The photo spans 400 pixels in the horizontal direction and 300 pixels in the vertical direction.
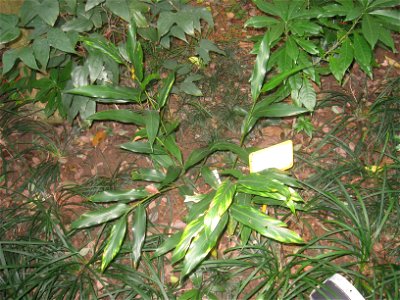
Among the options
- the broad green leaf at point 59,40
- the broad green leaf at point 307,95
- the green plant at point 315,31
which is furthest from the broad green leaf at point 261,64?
the broad green leaf at point 59,40

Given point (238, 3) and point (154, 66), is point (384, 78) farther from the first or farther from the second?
point (154, 66)

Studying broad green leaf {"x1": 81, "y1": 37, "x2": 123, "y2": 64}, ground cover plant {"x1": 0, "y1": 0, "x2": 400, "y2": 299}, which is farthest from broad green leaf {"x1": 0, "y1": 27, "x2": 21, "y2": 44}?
broad green leaf {"x1": 81, "y1": 37, "x2": 123, "y2": 64}

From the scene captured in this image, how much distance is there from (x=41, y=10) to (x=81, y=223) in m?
1.00

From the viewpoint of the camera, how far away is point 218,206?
1.47 meters

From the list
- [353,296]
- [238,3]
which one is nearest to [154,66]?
[238,3]

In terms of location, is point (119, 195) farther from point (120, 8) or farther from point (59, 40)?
point (120, 8)

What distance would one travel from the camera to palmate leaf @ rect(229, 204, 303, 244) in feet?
5.08

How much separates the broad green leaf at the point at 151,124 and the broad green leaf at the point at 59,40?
0.47m

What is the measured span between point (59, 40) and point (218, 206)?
1076 millimetres

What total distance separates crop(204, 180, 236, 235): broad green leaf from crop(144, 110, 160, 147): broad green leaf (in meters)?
0.41

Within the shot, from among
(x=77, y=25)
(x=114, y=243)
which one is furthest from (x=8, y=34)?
(x=114, y=243)

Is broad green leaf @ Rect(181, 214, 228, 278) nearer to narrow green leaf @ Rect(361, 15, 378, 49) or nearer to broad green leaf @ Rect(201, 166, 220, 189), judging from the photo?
broad green leaf @ Rect(201, 166, 220, 189)

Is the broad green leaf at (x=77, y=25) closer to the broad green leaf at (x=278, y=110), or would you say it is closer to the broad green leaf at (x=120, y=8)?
the broad green leaf at (x=120, y=8)

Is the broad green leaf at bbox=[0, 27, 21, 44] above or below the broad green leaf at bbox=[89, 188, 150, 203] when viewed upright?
above
